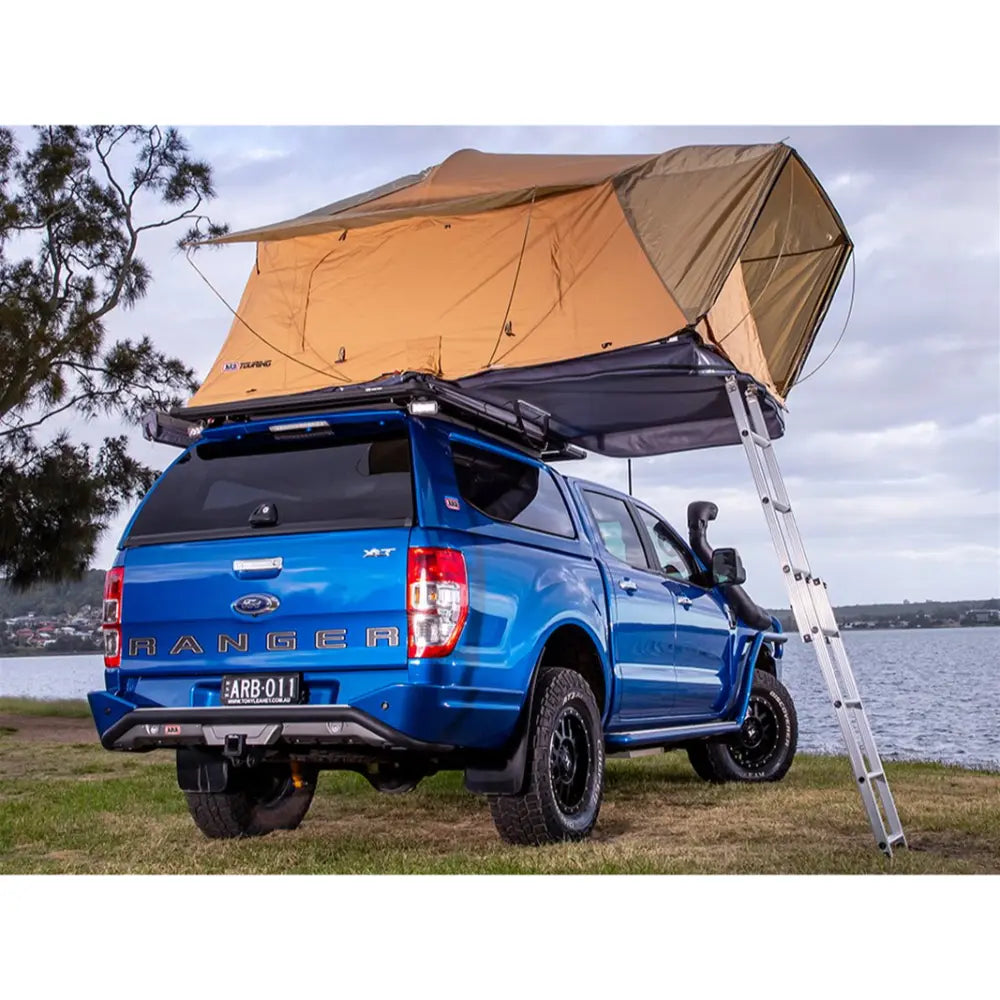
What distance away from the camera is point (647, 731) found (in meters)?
7.40

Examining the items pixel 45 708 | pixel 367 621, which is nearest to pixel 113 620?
pixel 367 621

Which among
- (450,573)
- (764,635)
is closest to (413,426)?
(450,573)

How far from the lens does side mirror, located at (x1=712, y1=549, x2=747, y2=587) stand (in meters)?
8.40

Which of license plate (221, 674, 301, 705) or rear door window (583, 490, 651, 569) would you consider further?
rear door window (583, 490, 651, 569)

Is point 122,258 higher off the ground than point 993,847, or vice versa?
point 122,258

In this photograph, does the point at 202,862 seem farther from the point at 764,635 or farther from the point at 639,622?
the point at 764,635

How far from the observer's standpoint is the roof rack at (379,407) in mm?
5887

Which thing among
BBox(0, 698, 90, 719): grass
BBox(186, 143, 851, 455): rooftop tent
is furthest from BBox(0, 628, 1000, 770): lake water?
BBox(186, 143, 851, 455): rooftop tent

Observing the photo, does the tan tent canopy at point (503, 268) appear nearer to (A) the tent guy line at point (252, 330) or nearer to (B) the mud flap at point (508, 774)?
(A) the tent guy line at point (252, 330)

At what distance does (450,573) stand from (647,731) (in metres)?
2.38

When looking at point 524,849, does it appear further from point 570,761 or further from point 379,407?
point 379,407

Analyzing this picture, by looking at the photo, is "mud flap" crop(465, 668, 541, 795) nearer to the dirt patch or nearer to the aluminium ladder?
the aluminium ladder

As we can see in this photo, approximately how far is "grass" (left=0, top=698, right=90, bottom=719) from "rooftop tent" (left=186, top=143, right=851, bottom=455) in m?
12.9

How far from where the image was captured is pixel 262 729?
218 inches
